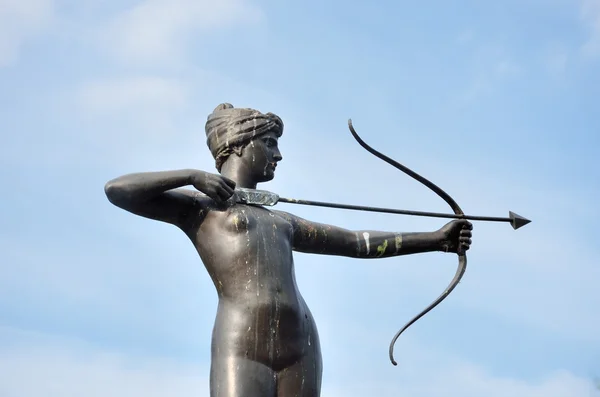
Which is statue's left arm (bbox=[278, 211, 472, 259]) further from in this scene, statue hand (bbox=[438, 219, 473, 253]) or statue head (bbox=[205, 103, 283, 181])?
statue head (bbox=[205, 103, 283, 181])

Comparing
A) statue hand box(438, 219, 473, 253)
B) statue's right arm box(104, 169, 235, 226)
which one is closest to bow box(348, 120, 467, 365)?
statue hand box(438, 219, 473, 253)

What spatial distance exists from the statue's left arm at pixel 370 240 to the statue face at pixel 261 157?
0.37 metres

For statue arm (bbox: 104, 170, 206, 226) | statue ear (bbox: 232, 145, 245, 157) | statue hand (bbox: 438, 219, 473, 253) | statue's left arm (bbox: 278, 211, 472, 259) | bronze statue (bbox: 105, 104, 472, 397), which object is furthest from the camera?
statue hand (bbox: 438, 219, 473, 253)

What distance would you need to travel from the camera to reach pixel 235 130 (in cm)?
934

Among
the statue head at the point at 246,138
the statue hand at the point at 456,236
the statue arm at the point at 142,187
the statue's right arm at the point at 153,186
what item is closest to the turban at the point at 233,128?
the statue head at the point at 246,138

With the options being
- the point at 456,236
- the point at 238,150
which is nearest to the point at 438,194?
the point at 456,236

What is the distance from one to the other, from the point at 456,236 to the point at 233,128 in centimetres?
215

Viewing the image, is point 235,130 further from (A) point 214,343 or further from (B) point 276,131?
(A) point 214,343

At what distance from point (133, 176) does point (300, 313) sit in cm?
164

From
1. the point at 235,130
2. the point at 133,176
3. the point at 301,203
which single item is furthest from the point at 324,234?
the point at 133,176

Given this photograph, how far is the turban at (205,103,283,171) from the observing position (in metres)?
9.33

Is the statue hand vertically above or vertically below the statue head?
below

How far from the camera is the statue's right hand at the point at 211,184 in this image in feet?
28.1

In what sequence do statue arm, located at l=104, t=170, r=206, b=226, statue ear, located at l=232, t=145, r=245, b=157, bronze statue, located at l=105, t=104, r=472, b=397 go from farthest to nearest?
statue ear, located at l=232, t=145, r=245, b=157, statue arm, located at l=104, t=170, r=206, b=226, bronze statue, located at l=105, t=104, r=472, b=397
